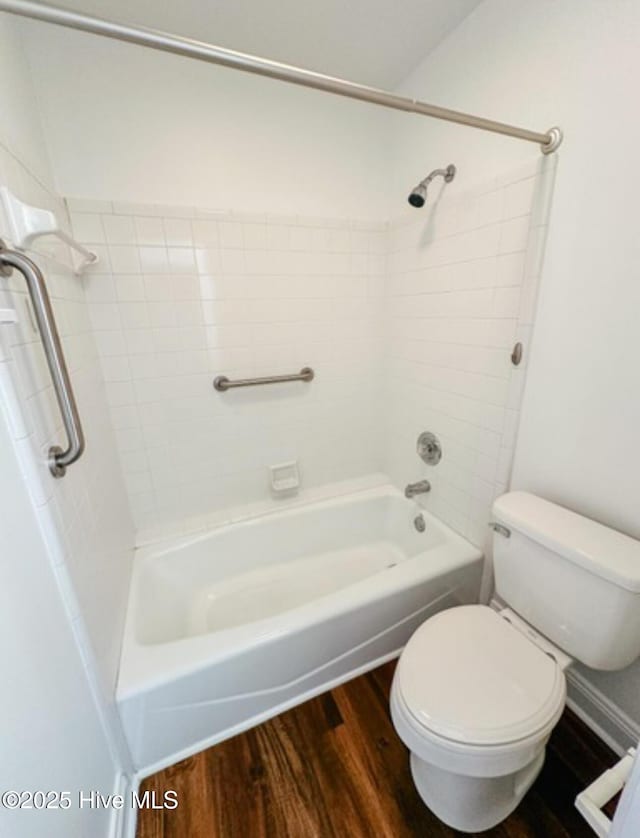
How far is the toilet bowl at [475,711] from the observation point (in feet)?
2.63

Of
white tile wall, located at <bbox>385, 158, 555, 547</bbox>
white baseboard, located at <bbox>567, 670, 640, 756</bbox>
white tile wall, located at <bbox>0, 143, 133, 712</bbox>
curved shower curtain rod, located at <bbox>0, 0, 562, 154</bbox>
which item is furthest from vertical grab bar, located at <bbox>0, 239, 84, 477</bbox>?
white baseboard, located at <bbox>567, 670, 640, 756</bbox>

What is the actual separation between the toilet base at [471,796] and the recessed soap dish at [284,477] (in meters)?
1.16

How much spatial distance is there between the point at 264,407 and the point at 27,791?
1.38 metres

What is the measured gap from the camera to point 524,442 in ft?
4.06

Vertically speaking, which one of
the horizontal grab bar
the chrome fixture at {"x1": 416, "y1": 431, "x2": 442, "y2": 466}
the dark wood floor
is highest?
the horizontal grab bar

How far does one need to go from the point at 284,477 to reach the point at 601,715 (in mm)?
1474

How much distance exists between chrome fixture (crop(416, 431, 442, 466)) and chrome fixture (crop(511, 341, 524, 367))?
20.8 inches

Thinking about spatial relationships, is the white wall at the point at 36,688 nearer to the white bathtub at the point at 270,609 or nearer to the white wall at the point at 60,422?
the white wall at the point at 60,422

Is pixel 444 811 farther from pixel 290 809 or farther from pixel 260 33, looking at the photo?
pixel 260 33

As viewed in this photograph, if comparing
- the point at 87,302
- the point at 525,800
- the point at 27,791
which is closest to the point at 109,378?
the point at 87,302

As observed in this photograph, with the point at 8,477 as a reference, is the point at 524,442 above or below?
below

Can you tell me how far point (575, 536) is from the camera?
96 cm

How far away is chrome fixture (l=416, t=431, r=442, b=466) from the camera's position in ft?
5.34

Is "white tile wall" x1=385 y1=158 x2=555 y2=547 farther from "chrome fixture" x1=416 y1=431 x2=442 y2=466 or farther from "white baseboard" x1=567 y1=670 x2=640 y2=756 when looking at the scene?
"white baseboard" x1=567 y1=670 x2=640 y2=756
